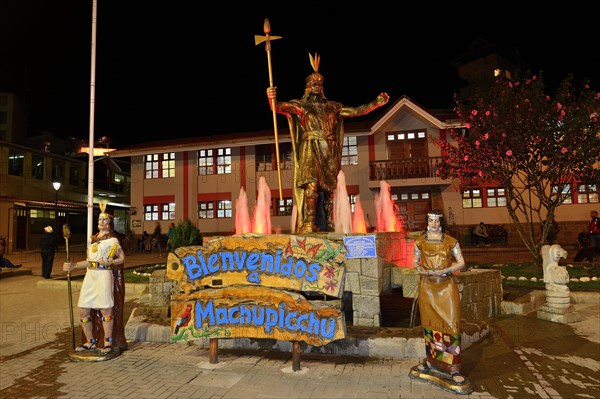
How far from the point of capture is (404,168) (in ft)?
72.6

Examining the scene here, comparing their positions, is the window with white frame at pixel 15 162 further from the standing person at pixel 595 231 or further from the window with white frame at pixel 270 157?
the standing person at pixel 595 231

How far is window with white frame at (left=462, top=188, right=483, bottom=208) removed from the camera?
2188 cm

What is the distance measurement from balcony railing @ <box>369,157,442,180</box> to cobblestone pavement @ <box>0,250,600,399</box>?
1542 cm

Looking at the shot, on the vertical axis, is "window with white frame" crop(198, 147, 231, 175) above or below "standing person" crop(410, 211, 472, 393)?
above

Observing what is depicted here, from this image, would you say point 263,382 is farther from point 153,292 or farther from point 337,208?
point 337,208

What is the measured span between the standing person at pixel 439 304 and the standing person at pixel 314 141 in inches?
131

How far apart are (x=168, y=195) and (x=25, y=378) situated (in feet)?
73.6

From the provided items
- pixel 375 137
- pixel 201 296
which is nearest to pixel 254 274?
pixel 201 296

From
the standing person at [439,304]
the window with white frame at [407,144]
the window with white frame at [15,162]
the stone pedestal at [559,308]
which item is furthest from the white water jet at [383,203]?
the window with white frame at [15,162]

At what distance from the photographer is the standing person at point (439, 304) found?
4273 mm

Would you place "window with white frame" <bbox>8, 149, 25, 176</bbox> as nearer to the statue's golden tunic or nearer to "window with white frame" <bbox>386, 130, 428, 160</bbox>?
"window with white frame" <bbox>386, 130, 428, 160</bbox>

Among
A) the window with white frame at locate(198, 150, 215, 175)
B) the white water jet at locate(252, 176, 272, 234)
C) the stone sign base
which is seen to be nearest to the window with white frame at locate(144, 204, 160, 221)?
the window with white frame at locate(198, 150, 215, 175)

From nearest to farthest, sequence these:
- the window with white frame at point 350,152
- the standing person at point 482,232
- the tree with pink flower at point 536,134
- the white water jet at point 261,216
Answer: the white water jet at point 261,216 → the tree with pink flower at point 536,134 → the standing person at point 482,232 → the window with white frame at point 350,152

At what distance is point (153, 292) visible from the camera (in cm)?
758
